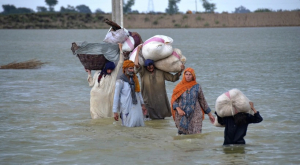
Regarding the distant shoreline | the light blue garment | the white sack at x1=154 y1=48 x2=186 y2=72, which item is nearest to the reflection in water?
the light blue garment

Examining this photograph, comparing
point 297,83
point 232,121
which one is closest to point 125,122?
point 232,121

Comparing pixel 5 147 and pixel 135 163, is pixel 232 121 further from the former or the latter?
pixel 5 147

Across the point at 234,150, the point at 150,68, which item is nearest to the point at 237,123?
the point at 234,150

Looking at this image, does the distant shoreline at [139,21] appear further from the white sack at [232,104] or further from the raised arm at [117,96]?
the white sack at [232,104]

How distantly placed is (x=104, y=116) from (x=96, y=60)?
3.18 feet

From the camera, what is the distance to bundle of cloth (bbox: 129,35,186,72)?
28.8ft

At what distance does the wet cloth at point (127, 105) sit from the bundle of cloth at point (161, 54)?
68 cm

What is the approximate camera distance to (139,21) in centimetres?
11219

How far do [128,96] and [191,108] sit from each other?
1220mm

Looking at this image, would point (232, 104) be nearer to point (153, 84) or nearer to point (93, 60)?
point (153, 84)

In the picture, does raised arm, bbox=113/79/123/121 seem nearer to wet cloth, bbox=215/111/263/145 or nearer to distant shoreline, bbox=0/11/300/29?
wet cloth, bbox=215/111/263/145

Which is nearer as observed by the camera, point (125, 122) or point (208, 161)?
point (208, 161)

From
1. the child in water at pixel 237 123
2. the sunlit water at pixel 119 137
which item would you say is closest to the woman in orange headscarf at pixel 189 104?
the sunlit water at pixel 119 137

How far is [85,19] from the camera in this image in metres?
112
